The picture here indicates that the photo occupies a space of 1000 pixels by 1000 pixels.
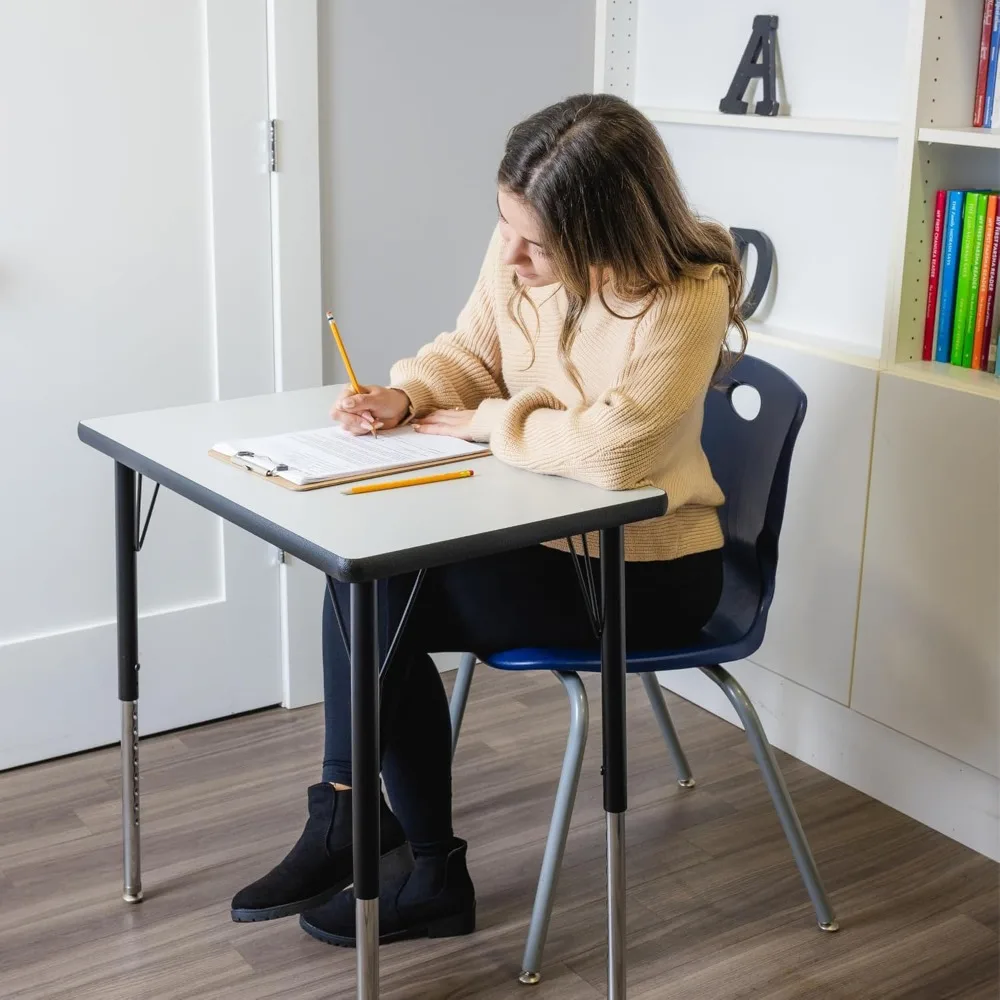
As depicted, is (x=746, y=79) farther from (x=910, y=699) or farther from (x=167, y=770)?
(x=167, y=770)

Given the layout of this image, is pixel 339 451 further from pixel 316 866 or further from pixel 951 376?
pixel 951 376

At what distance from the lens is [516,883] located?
209 centimetres

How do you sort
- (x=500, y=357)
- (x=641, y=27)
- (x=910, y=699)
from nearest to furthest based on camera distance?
(x=500, y=357)
(x=910, y=699)
(x=641, y=27)

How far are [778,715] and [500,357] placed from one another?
3.04 feet

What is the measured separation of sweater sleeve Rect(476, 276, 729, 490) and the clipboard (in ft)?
0.27

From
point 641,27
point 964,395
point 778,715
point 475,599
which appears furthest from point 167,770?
point 641,27

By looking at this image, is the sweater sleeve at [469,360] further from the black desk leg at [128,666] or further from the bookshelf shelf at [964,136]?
the bookshelf shelf at [964,136]

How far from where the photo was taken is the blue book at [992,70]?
2.05 m

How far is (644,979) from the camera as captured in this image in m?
1.88

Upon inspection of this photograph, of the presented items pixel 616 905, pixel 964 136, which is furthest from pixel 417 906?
pixel 964 136

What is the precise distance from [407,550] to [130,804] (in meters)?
0.88

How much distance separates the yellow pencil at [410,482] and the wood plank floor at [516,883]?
71cm

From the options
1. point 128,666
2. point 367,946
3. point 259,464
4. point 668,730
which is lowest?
point 668,730

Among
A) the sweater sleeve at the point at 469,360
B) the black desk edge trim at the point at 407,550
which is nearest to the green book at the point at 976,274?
the sweater sleeve at the point at 469,360
